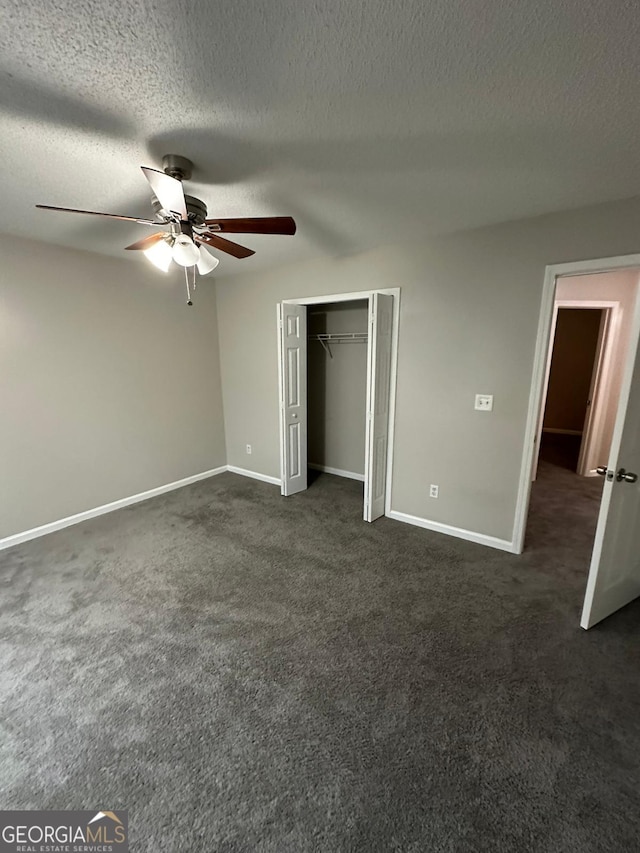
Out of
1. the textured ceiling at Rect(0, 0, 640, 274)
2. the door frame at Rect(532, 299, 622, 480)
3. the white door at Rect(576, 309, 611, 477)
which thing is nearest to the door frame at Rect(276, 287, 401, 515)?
the textured ceiling at Rect(0, 0, 640, 274)

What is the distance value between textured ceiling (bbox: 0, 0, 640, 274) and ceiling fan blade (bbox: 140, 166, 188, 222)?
229mm

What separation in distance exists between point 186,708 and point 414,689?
1066mm

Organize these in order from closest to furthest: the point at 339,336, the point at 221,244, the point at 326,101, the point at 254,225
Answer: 1. the point at 326,101
2. the point at 254,225
3. the point at 221,244
4. the point at 339,336

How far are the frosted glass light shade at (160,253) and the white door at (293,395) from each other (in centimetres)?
145

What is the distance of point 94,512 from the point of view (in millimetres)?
3500

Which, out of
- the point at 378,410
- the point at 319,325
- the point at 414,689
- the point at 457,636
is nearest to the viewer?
the point at 414,689

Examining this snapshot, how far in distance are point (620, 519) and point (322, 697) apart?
1.89 meters

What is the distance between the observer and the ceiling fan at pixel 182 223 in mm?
1579

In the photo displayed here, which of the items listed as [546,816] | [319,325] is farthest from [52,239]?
[546,816]

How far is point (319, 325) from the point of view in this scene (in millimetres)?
4418

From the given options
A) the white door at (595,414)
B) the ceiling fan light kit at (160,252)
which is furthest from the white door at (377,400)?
the white door at (595,414)

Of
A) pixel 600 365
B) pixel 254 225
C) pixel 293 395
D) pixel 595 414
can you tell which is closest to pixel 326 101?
pixel 254 225

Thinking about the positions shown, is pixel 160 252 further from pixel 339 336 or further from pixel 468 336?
pixel 339 336

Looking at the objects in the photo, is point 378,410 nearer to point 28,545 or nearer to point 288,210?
point 288,210
